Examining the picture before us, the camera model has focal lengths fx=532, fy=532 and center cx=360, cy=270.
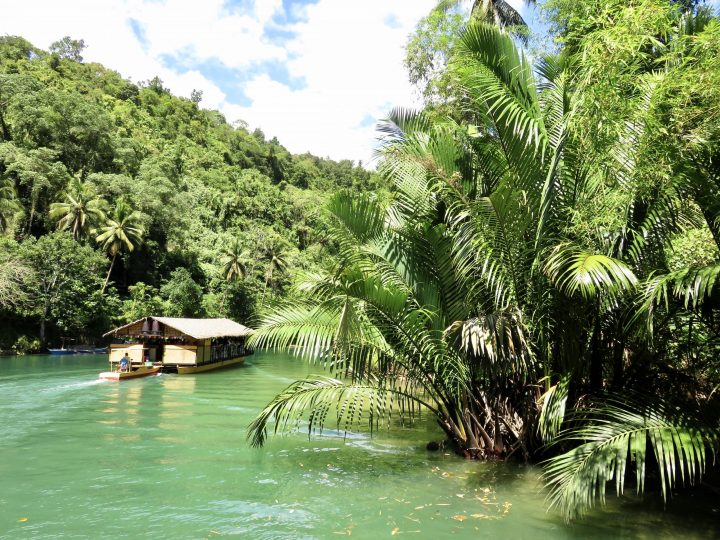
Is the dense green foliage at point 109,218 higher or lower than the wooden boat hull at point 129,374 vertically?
higher

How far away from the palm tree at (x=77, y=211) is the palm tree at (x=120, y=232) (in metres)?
1.01

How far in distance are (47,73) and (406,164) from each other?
68873mm

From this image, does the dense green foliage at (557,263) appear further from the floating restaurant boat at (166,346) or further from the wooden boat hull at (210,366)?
the wooden boat hull at (210,366)

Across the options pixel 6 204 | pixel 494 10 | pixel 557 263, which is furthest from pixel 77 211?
pixel 557 263

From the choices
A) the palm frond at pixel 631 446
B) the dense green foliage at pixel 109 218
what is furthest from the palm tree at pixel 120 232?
the palm frond at pixel 631 446

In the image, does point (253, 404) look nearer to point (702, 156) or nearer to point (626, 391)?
point (626, 391)

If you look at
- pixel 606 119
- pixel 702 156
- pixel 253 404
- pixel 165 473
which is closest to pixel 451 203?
pixel 606 119

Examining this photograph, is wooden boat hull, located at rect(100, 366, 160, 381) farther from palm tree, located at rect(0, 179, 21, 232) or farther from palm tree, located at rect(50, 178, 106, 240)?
palm tree, located at rect(50, 178, 106, 240)

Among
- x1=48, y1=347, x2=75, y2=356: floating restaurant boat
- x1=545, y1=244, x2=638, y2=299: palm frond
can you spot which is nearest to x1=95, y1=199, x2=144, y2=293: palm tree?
x1=48, y1=347, x2=75, y2=356: floating restaurant boat

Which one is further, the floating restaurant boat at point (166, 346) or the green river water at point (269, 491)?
the floating restaurant boat at point (166, 346)

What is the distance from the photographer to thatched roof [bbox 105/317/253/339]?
24.1 metres

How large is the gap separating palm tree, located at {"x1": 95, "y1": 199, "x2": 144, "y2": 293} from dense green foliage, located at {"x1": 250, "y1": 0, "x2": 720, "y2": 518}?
36357mm

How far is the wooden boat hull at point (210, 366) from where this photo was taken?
24.6 m

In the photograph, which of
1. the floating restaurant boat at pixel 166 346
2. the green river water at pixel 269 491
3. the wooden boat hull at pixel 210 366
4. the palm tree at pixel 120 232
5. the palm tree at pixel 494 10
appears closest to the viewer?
the green river water at pixel 269 491
